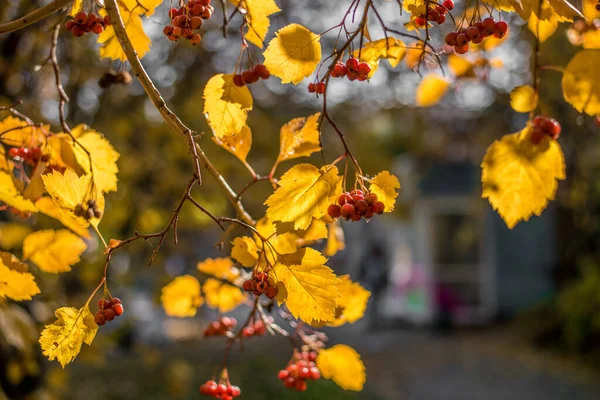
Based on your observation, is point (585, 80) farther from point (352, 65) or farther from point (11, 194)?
point (11, 194)

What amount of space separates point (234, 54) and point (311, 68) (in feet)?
15.7

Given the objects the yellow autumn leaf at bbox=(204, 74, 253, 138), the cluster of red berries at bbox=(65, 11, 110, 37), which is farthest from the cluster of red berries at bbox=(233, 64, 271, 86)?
the cluster of red berries at bbox=(65, 11, 110, 37)

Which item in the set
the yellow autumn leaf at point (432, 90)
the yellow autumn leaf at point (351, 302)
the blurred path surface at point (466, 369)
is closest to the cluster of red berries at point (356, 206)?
the yellow autumn leaf at point (351, 302)

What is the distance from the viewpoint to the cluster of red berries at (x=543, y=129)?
91 centimetres

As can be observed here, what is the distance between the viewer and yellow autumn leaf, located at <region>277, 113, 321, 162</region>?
3.90 feet

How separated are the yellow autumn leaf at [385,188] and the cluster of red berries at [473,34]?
0.24m

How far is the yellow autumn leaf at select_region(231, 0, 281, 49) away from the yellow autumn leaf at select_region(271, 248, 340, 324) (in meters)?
0.41

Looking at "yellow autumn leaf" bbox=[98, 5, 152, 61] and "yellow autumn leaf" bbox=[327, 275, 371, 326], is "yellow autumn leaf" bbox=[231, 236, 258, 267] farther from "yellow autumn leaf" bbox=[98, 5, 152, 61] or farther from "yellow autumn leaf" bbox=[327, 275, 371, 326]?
"yellow autumn leaf" bbox=[98, 5, 152, 61]

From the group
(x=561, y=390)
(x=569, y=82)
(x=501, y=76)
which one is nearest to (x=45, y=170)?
(x=569, y=82)

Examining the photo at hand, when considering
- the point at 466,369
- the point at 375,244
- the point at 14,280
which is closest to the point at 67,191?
the point at 14,280

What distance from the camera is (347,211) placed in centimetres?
97

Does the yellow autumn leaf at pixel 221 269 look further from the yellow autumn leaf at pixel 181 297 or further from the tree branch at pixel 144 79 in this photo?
the tree branch at pixel 144 79

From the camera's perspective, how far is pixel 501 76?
6617mm

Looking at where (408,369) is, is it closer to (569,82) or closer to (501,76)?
(501,76)
